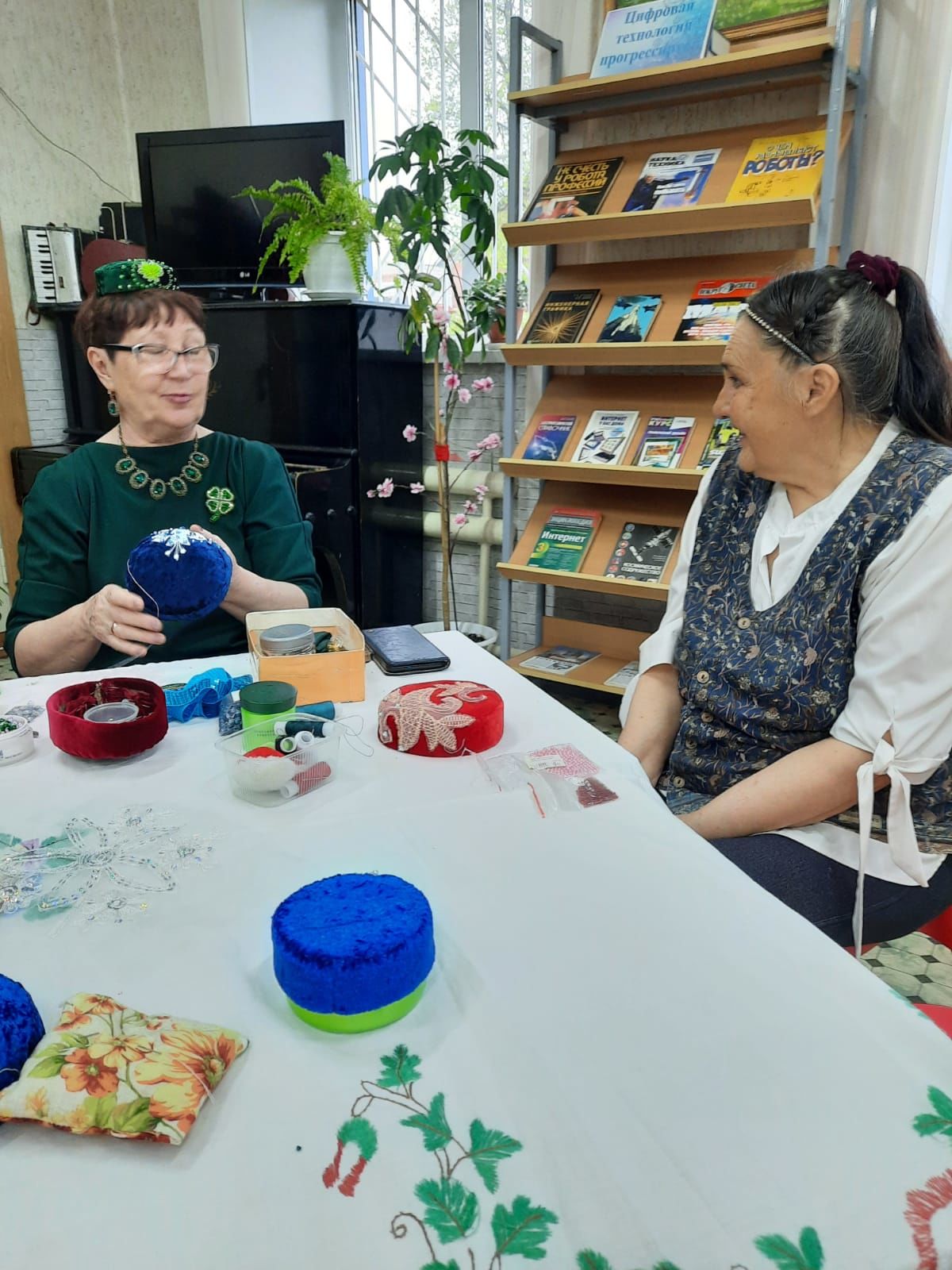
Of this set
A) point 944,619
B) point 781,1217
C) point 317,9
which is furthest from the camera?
point 317,9

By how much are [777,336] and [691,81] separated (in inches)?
61.5

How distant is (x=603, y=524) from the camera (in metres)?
2.82

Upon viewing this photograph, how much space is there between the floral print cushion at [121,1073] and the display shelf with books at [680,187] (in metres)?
2.25

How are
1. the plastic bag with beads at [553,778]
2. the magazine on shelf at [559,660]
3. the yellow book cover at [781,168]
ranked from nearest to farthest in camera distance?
the plastic bag with beads at [553,778] < the yellow book cover at [781,168] < the magazine on shelf at [559,660]

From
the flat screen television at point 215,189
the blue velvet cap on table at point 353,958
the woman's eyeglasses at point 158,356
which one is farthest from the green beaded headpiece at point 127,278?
the flat screen television at point 215,189

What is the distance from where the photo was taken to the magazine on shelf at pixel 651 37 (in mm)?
2342

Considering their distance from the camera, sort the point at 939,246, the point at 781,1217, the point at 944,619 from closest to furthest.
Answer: the point at 781,1217, the point at 944,619, the point at 939,246

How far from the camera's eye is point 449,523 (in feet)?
11.4

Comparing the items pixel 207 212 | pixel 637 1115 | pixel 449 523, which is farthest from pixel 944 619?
pixel 207 212

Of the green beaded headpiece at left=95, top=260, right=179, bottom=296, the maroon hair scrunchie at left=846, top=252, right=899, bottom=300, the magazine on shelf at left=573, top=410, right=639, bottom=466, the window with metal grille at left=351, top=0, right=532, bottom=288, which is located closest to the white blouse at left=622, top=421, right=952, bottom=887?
the maroon hair scrunchie at left=846, top=252, right=899, bottom=300

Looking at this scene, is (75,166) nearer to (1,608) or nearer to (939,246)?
(1,608)

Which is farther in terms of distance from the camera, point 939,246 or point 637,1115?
point 939,246

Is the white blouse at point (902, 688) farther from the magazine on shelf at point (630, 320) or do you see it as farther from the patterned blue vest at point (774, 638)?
the magazine on shelf at point (630, 320)

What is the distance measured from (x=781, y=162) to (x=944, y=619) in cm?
173
